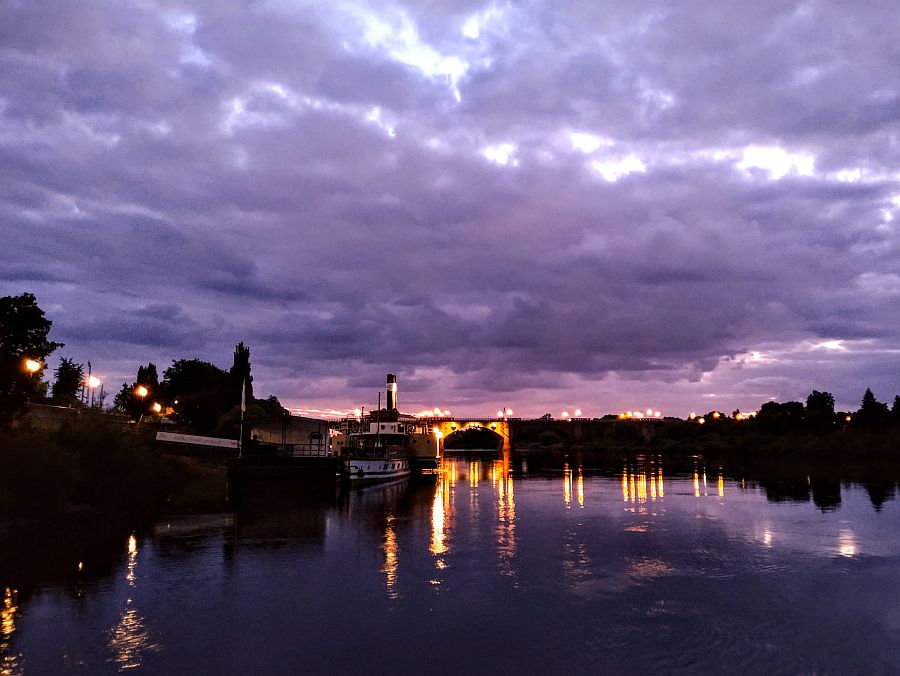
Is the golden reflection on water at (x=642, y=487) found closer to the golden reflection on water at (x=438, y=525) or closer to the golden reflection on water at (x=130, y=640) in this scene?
the golden reflection on water at (x=438, y=525)

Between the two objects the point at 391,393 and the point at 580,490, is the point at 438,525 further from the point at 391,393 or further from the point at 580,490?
the point at 391,393

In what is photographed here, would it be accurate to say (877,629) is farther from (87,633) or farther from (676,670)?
(87,633)

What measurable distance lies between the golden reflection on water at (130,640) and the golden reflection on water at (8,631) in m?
2.63

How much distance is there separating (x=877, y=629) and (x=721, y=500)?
157 feet

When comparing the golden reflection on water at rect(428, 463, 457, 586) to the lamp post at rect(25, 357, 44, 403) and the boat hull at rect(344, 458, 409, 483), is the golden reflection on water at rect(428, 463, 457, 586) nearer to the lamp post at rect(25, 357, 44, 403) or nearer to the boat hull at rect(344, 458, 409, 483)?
the boat hull at rect(344, 458, 409, 483)

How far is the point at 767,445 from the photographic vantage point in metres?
157

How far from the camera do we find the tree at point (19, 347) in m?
50.2

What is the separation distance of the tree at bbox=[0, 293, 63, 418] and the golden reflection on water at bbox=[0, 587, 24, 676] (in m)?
26.7

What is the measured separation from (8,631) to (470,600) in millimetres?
16843

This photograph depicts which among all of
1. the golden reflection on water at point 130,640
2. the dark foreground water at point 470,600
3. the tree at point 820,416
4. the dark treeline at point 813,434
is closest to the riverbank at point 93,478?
the dark foreground water at point 470,600

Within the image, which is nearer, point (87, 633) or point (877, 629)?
point (87, 633)

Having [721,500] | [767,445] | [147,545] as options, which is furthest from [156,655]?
[767,445]

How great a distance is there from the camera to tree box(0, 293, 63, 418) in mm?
50188

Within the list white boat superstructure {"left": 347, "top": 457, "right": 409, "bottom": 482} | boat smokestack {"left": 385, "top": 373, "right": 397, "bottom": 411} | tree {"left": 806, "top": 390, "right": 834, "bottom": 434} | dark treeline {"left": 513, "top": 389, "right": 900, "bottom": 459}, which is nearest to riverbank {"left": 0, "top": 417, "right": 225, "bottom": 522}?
white boat superstructure {"left": 347, "top": 457, "right": 409, "bottom": 482}
